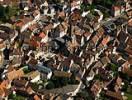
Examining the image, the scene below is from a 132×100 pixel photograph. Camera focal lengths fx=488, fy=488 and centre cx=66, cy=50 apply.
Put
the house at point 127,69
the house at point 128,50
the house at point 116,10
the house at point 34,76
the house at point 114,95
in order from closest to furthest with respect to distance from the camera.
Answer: the house at point 114,95, the house at point 34,76, the house at point 127,69, the house at point 128,50, the house at point 116,10

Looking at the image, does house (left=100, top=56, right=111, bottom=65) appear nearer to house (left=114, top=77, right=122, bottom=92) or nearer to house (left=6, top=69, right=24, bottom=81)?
house (left=114, top=77, right=122, bottom=92)

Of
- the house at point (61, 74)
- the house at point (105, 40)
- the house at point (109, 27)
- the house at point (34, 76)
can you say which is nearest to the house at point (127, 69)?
the house at point (105, 40)

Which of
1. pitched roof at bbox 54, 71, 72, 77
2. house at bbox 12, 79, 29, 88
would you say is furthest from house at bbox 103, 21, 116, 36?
house at bbox 12, 79, 29, 88

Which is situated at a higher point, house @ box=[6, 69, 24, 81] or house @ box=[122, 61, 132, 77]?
house @ box=[6, 69, 24, 81]

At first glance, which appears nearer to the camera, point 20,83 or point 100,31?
point 20,83

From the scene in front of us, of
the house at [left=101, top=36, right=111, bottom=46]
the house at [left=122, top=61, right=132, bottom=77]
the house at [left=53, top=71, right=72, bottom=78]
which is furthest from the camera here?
the house at [left=101, top=36, right=111, bottom=46]

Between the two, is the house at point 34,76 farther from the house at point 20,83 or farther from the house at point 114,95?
the house at point 114,95

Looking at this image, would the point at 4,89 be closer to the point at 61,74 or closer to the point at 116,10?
the point at 61,74

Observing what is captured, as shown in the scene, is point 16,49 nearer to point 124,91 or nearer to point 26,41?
point 26,41

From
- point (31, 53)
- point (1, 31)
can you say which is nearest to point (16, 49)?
point (31, 53)

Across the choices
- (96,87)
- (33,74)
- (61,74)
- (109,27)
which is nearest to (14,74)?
(33,74)

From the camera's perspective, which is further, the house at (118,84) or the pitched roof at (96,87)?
the house at (118,84)

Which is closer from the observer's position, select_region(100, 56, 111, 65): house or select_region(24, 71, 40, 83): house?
select_region(24, 71, 40, 83): house
